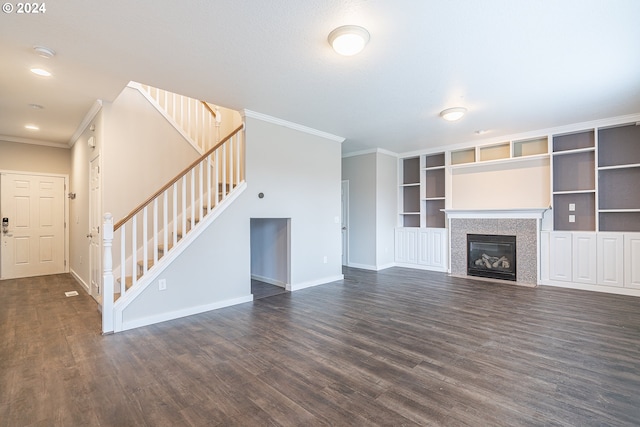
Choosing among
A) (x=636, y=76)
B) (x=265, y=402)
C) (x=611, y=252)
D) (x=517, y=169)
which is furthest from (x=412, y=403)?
(x=517, y=169)

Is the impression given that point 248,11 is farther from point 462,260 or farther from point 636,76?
point 462,260

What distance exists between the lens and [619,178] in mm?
4969

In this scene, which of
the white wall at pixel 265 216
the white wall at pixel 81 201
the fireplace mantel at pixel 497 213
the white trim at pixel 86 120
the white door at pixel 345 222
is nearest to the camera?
the white wall at pixel 265 216

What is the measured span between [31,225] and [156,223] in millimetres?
4560

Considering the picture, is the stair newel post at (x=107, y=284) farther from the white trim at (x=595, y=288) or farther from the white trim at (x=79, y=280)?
the white trim at (x=595, y=288)

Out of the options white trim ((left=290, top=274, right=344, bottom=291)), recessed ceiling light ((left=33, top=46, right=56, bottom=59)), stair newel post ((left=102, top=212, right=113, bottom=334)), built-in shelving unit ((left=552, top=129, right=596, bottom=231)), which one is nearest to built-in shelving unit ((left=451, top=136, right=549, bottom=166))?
built-in shelving unit ((left=552, top=129, right=596, bottom=231))

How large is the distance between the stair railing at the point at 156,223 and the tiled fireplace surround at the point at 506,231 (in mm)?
4559

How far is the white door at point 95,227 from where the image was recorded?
4.38 metres

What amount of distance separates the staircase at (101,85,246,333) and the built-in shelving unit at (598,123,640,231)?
5.92 meters

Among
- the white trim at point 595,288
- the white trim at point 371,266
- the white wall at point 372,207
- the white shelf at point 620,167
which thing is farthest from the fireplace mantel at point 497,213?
the white trim at point 371,266

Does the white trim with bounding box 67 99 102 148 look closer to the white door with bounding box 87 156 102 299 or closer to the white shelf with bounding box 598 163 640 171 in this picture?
the white door with bounding box 87 156 102 299

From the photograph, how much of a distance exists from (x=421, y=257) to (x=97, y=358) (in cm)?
612

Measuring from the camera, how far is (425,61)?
302cm

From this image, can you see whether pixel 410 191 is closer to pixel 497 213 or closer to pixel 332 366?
pixel 497 213
